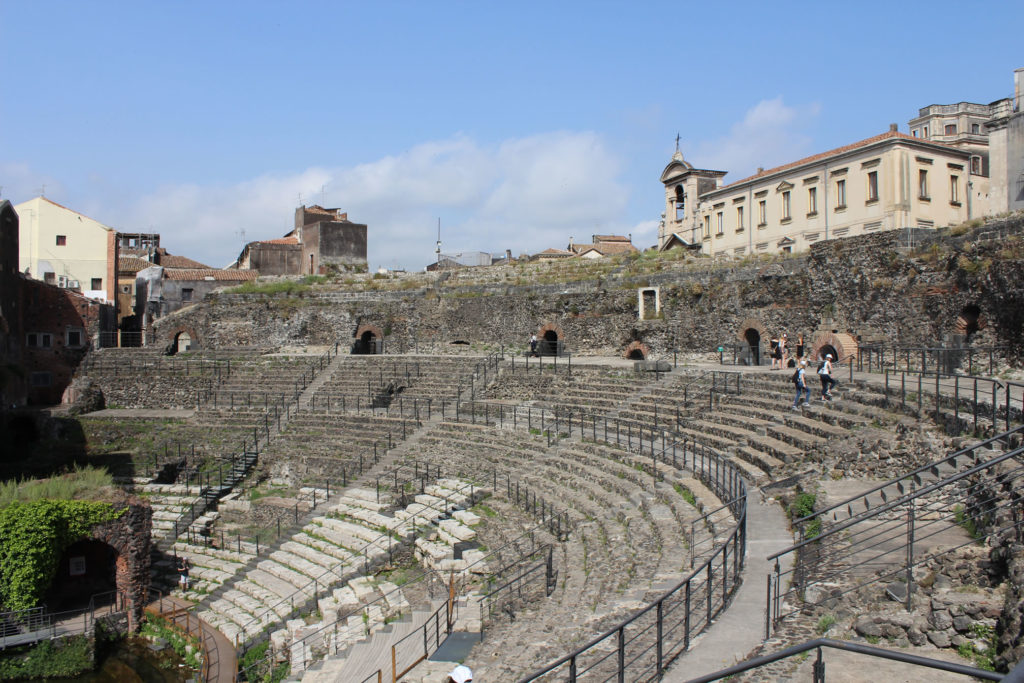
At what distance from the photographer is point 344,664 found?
1152cm

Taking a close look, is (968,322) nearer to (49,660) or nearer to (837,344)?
(837,344)

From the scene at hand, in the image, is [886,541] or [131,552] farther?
[131,552]

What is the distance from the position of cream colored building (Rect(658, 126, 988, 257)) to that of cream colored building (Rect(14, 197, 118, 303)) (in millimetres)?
29235

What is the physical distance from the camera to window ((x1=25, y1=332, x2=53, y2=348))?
31703mm

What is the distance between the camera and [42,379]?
31.5 meters

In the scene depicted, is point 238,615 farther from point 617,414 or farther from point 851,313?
point 851,313

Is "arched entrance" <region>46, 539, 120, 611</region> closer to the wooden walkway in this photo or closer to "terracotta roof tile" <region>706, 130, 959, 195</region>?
the wooden walkway

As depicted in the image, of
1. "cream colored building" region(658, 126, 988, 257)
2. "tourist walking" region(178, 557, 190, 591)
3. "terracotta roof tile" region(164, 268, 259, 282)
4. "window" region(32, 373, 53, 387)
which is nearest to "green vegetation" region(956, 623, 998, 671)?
"tourist walking" region(178, 557, 190, 591)

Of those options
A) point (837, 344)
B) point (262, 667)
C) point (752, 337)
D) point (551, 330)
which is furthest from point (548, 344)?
point (262, 667)

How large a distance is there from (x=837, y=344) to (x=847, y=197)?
363 inches

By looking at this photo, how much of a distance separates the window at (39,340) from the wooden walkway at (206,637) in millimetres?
20509

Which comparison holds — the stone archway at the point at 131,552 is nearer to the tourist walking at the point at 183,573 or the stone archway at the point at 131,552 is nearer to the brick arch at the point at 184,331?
the tourist walking at the point at 183,573

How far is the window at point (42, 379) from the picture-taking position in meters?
31.3

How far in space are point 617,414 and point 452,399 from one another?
6926 mm
